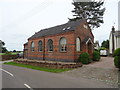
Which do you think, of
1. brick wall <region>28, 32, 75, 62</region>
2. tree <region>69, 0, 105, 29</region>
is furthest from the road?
tree <region>69, 0, 105, 29</region>

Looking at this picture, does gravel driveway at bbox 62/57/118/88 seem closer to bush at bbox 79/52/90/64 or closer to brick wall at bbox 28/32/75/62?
bush at bbox 79/52/90/64

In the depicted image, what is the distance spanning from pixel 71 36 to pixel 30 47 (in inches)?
525

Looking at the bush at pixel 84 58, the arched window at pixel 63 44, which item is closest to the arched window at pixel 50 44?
the arched window at pixel 63 44

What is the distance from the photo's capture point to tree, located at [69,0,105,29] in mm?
32750

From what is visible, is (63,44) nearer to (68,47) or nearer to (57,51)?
(68,47)

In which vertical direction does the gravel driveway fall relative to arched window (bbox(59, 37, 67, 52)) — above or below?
below

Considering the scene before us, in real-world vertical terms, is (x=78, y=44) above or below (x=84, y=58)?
above

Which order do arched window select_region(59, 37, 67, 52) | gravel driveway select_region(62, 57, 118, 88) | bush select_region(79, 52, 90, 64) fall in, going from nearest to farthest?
1. gravel driveway select_region(62, 57, 118, 88)
2. bush select_region(79, 52, 90, 64)
3. arched window select_region(59, 37, 67, 52)

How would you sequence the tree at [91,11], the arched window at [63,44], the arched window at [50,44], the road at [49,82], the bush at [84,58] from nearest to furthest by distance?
1. the road at [49,82]
2. the bush at [84,58]
3. the arched window at [63,44]
4. the arched window at [50,44]
5. the tree at [91,11]

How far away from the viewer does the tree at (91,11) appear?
107ft

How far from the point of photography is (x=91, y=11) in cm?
3334

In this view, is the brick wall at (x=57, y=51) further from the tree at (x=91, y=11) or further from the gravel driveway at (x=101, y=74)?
the tree at (x=91, y=11)

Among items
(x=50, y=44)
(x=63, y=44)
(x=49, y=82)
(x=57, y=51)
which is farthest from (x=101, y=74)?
(x=50, y=44)

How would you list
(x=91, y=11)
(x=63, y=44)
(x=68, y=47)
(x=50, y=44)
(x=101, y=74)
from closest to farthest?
(x=101, y=74), (x=68, y=47), (x=63, y=44), (x=50, y=44), (x=91, y=11)
